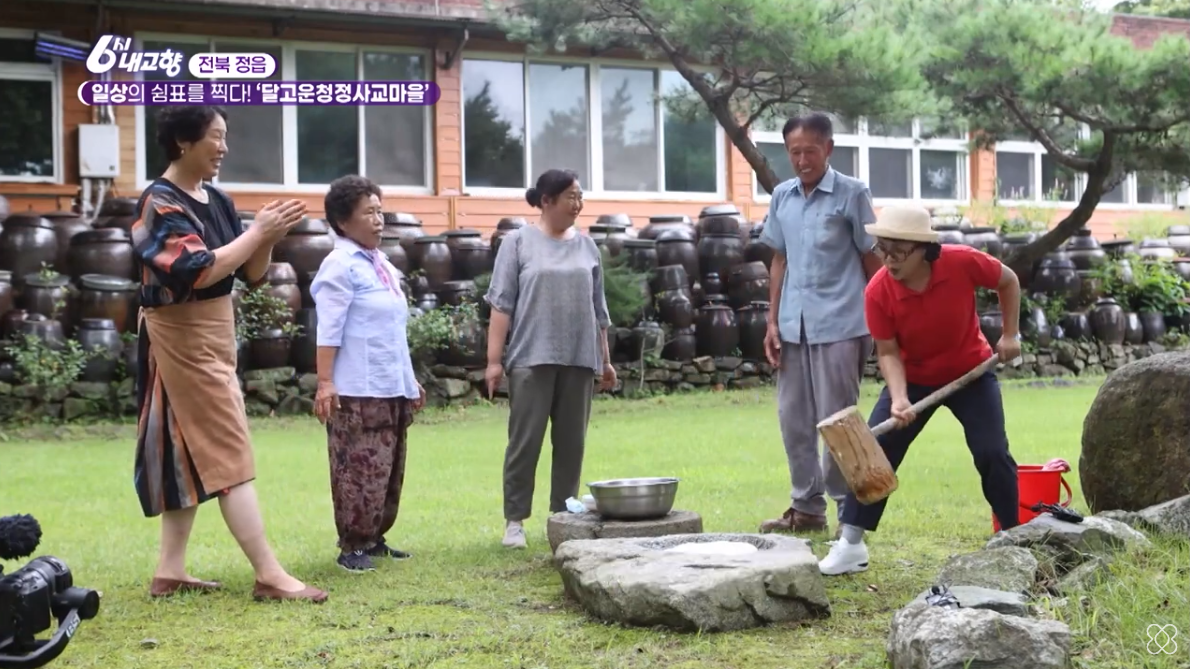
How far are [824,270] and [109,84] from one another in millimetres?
11504

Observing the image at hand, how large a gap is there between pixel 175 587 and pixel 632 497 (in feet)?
6.10

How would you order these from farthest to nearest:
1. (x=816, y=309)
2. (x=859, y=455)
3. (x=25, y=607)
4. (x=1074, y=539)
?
(x=816, y=309) < (x=859, y=455) < (x=1074, y=539) < (x=25, y=607)

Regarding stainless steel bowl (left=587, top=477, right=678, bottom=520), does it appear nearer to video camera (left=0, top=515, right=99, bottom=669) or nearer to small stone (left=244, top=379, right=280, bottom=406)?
video camera (left=0, top=515, right=99, bottom=669)

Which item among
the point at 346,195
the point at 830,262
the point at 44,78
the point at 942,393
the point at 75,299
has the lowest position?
the point at 942,393

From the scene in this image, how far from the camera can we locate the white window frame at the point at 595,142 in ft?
58.3

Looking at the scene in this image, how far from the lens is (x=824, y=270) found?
20.4 ft

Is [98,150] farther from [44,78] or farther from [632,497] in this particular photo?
[632,497]

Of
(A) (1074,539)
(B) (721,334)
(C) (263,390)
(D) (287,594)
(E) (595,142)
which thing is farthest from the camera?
(E) (595,142)

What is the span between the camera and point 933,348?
5.24 meters

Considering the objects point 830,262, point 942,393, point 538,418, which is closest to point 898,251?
point 942,393

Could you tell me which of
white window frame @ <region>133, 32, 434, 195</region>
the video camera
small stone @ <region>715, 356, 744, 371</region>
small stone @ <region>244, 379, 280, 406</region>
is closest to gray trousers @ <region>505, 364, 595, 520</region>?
the video camera

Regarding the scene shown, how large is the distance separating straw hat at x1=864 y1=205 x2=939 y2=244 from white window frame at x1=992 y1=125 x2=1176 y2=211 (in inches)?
654

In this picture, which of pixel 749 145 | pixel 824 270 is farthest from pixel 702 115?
pixel 824 270

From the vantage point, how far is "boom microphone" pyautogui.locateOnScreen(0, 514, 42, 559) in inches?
126
